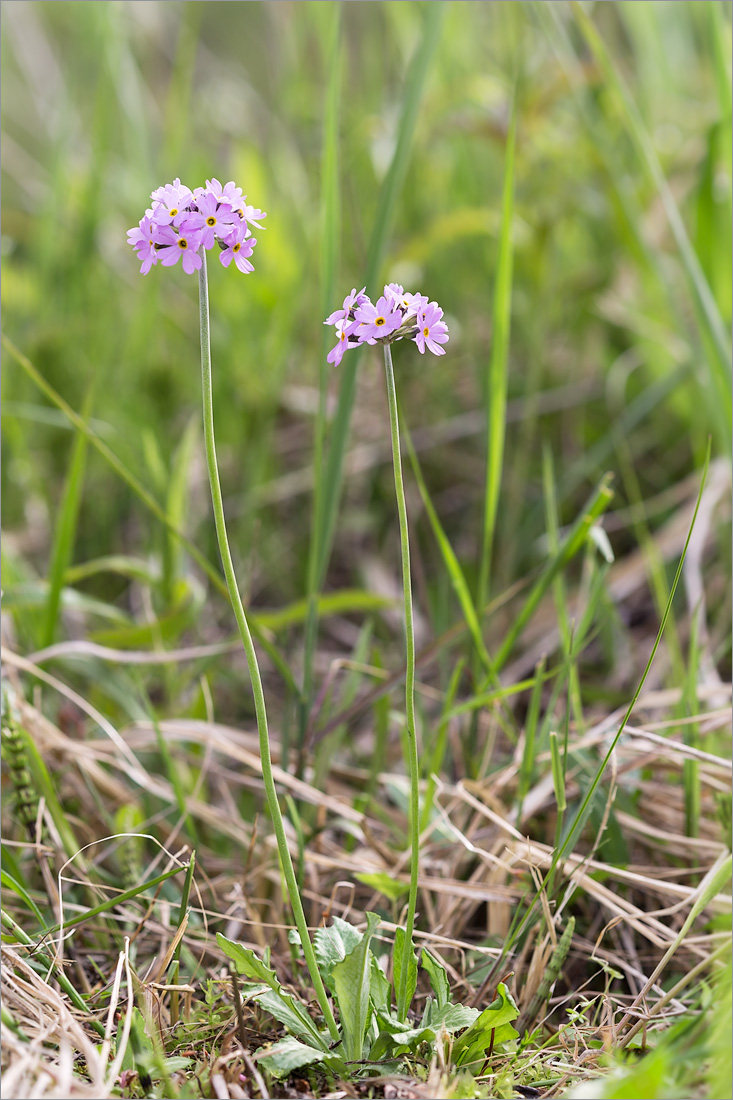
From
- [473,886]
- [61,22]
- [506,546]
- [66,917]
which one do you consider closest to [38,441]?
[506,546]

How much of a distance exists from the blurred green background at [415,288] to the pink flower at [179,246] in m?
0.89

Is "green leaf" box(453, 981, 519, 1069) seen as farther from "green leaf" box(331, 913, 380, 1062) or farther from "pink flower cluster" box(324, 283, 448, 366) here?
"pink flower cluster" box(324, 283, 448, 366)

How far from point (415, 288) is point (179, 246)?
166 cm

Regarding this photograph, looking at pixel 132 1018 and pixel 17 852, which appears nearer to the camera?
pixel 132 1018

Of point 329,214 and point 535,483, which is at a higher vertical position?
point 329,214

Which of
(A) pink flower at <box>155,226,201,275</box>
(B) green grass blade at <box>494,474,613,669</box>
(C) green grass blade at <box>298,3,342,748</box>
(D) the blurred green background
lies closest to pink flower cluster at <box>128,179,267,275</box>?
(A) pink flower at <box>155,226,201,275</box>

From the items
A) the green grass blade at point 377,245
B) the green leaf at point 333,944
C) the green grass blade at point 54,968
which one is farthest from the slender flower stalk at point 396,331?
the green grass blade at point 377,245

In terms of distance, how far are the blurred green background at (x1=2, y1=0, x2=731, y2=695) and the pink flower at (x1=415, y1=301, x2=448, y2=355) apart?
0.89 meters

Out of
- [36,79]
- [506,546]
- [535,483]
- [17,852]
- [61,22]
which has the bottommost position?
[17,852]

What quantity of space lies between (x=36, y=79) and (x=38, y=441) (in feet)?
6.03

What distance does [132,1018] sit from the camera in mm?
950

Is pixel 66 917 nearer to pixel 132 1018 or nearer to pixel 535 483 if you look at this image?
pixel 132 1018

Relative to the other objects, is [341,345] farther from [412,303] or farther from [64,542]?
[64,542]

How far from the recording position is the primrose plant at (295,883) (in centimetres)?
86
